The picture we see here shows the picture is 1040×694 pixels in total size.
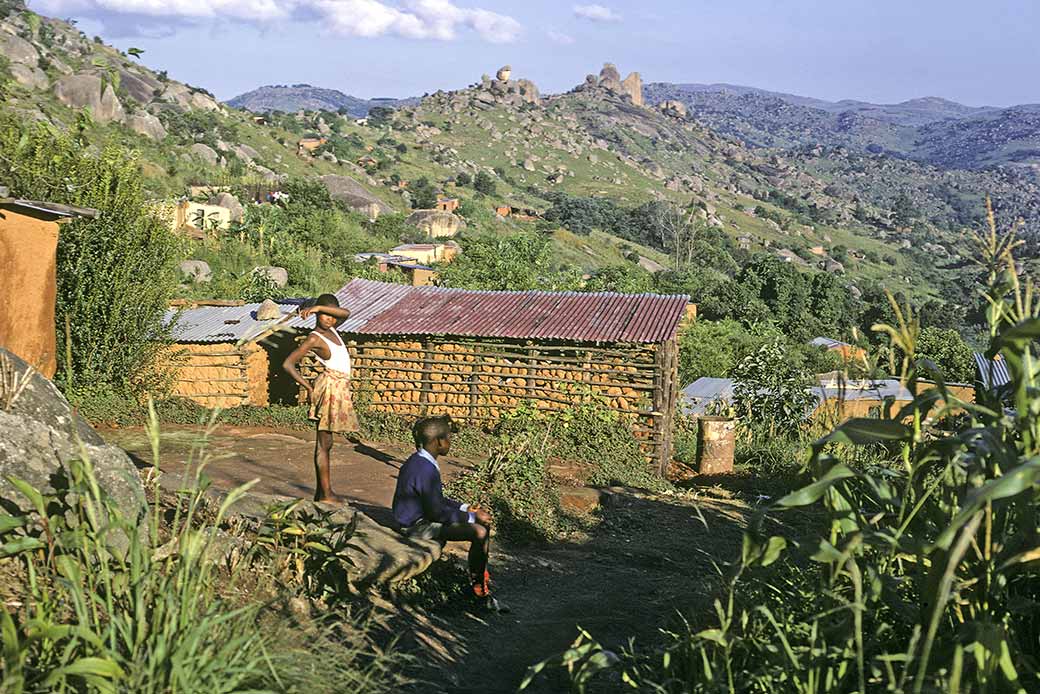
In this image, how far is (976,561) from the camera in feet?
9.37

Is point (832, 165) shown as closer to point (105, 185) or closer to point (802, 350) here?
point (802, 350)

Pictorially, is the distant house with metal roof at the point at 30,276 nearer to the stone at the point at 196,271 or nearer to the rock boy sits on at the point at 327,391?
the rock boy sits on at the point at 327,391

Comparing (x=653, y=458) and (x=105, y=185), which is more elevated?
(x=105, y=185)

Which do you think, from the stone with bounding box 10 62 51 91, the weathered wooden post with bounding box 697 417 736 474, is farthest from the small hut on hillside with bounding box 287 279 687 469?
the stone with bounding box 10 62 51 91

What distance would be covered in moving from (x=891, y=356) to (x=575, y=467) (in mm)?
8997

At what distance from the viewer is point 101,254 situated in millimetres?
13305

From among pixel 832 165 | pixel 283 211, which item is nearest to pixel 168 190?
pixel 283 211

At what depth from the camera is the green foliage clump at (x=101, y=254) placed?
1298cm

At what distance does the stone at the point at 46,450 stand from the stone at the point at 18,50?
52.7 meters

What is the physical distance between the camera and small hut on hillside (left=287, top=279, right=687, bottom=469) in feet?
44.1

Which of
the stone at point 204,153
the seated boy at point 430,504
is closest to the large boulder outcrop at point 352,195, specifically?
the stone at point 204,153

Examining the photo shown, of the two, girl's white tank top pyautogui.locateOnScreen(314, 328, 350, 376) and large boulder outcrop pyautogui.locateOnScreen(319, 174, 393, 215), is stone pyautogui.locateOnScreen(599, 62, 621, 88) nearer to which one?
large boulder outcrop pyautogui.locateOnScreen(319, 174, 393, 215)

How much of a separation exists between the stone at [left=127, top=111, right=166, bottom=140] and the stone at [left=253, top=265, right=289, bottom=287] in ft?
74.9

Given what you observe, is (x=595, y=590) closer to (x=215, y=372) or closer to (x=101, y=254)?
(x=101, y=254)
